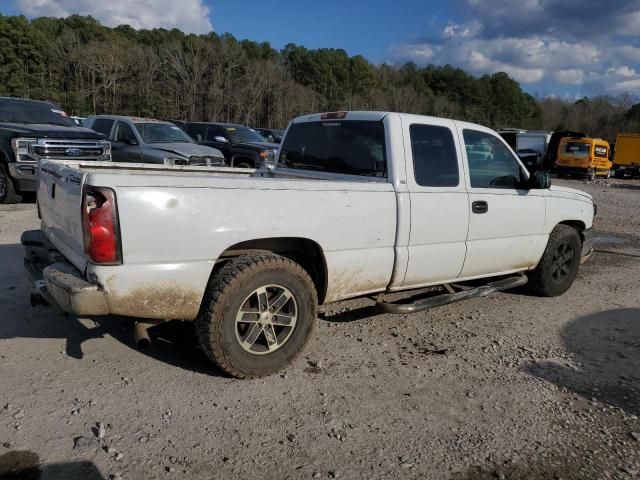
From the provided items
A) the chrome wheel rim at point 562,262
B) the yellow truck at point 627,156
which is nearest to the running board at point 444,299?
the chrome wheel rim at point 562,262

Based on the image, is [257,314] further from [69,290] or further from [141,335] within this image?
[69,290]

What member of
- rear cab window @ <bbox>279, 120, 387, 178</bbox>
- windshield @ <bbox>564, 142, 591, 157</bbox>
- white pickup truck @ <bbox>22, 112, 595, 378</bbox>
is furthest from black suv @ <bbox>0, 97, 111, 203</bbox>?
windshield @ <bbox>564, 142, 591, 157</bbox>

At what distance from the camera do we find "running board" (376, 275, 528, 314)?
13.9 feet

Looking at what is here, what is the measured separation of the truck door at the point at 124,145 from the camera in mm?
11789

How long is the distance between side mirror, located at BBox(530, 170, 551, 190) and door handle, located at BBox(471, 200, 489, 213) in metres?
0.74

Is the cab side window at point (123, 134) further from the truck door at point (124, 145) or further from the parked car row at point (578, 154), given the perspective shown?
the parked car row at point (578, 154)

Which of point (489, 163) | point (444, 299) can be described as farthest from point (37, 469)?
point (489, 163)

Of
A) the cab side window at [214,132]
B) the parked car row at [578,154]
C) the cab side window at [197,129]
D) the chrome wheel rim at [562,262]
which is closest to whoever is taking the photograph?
the chrome wheel rim at [562,262]

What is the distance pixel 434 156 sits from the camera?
177 inches

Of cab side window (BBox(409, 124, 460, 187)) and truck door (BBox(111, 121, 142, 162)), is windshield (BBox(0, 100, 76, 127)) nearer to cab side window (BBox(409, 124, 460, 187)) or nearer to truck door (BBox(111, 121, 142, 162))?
truck door (BBox(111, 121, 142, 162))

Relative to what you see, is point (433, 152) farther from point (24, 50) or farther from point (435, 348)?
point (24, 50)

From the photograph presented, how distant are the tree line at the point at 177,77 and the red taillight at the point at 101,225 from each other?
167 ft

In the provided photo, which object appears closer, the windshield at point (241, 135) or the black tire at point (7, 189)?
the black tire at point (7, 189)

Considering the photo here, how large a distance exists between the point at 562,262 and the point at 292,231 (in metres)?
3.74
